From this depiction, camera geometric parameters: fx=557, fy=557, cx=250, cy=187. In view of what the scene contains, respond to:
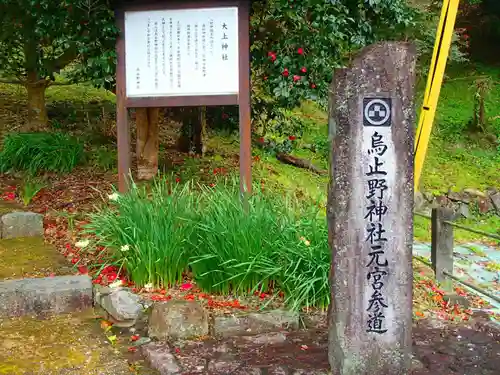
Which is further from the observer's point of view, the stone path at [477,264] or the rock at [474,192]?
the rock at [474,192]

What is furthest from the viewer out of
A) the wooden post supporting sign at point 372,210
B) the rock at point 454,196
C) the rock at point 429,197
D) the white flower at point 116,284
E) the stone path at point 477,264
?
the rock at point 454,196

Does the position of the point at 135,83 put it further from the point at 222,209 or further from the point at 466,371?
the point at 466,371

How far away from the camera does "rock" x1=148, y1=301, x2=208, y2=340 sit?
12.8ft

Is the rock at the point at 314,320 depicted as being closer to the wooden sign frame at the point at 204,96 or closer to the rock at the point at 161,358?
the rock at the point at 161,358

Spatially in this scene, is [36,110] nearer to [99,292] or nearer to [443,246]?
[99,292]

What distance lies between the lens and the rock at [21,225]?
20.2ft

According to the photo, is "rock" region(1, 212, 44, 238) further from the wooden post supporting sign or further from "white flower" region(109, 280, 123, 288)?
the wooden post supporting sign

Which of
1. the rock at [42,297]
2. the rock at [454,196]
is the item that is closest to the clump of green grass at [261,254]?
the rock at [42,297]

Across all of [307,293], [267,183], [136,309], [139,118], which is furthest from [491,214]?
[136,309]

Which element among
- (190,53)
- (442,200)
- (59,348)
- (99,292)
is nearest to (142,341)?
(59,348)

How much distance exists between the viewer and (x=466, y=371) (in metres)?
3.63

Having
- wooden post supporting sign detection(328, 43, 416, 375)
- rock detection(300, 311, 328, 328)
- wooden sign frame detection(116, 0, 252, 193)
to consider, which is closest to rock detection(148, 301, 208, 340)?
rock detection(300, 311, 328, 328)

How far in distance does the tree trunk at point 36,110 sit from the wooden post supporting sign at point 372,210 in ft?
24.5

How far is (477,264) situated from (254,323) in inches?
205
